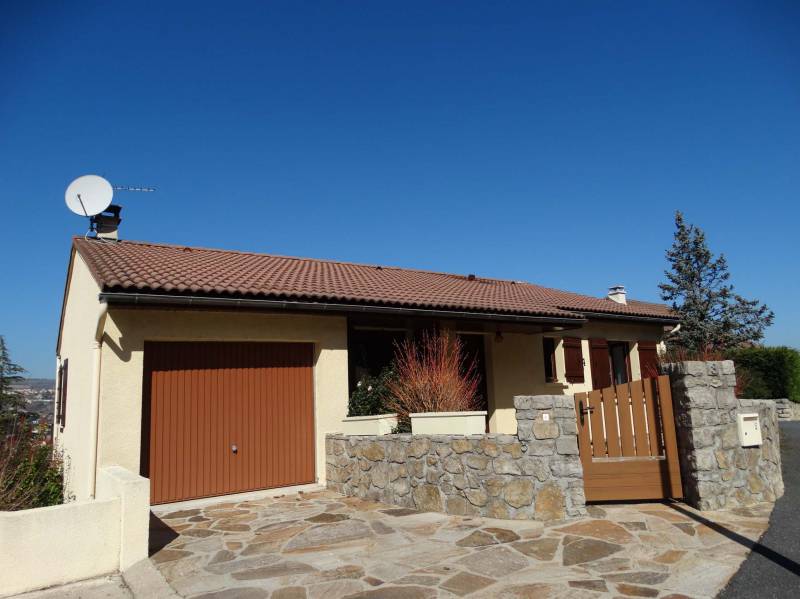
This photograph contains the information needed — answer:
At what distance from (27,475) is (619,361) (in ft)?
44.9

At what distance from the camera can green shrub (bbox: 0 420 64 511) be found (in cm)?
531

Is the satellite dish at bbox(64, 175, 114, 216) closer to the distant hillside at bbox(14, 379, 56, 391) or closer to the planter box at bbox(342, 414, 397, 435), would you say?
the planter box at bbox(342, 414, 397, 435)

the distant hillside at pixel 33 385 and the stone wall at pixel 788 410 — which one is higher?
the distant hillside at pixel 33 385

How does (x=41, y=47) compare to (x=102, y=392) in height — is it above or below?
above

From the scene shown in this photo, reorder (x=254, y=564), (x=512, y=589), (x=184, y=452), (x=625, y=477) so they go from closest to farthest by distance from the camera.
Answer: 1. (x=512, y=589)
2. (x=254, y=564)
3. (x=625, y=477)
4. (x=184, y=452)

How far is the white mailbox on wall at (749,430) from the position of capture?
20.9 feet

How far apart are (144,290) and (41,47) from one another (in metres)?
5.44

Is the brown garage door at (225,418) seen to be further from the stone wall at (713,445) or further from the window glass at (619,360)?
the window glass at (619,360)

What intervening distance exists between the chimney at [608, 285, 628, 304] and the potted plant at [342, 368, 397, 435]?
10565 mm

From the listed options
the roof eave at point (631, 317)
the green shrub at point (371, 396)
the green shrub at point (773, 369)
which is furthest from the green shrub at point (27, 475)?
the green shrub at point (773, 369)

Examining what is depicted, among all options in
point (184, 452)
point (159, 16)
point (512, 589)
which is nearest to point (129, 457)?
point (184, 452)

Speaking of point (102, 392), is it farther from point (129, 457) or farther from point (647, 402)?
point (647, 402)

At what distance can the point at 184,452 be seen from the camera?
741 centimetres

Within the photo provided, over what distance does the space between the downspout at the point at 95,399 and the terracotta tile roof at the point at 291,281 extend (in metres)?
0.46
